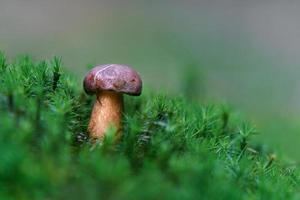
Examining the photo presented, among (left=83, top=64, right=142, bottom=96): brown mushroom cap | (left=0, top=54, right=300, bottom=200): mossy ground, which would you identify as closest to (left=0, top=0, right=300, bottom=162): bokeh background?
(left=0, top=54, right=300, bottom=200): mossy ground

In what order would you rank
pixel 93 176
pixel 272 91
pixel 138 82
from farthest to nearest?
1. pixel 272 91
2. pixel 138 82
3. pixel 93 176

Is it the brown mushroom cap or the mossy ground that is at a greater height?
the brown mushroom cap

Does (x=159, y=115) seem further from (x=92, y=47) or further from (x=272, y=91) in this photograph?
(x=92, y=47)

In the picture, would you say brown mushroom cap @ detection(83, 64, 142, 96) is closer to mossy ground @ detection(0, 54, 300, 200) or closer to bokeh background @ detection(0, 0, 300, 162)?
mossy ground @ detection(0, 54, 300, 200)

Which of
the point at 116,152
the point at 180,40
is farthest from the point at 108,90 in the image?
the point at 180,40

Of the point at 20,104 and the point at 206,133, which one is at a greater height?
the point at 20,104

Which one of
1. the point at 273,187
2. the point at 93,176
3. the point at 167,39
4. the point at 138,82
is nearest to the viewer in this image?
the point at 93,176

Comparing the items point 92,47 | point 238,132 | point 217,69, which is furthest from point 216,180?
point 92,47
